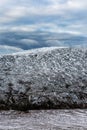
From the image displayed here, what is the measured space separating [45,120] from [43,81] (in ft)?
2.58

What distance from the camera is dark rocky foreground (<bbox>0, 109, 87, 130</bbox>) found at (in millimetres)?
4693

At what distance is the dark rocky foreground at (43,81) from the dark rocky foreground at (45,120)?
0.45ft

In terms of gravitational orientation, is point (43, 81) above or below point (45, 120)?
above

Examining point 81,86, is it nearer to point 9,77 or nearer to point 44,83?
point 44,83

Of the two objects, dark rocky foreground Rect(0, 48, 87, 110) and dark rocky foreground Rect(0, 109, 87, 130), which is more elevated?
dark rocky foreground Rect(0, 48, 87, 110)

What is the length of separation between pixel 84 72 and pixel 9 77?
110 centimetres

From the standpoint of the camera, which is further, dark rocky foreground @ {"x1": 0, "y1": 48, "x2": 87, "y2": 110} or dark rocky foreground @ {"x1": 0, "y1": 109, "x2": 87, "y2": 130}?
dark rocky foreground @ {"x1": 0, "y1": 48, "x2": 87, "y2": 110}

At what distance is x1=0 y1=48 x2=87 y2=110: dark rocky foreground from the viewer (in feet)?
18.4

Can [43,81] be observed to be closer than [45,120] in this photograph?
No

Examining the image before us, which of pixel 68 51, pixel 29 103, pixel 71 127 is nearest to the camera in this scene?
pixel 71 127

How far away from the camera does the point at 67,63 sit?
5.92 metres

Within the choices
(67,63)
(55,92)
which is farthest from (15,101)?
(67,63)

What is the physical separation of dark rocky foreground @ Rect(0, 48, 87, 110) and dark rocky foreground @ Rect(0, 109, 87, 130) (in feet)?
0.45

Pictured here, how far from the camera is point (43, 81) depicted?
5.66 metres
